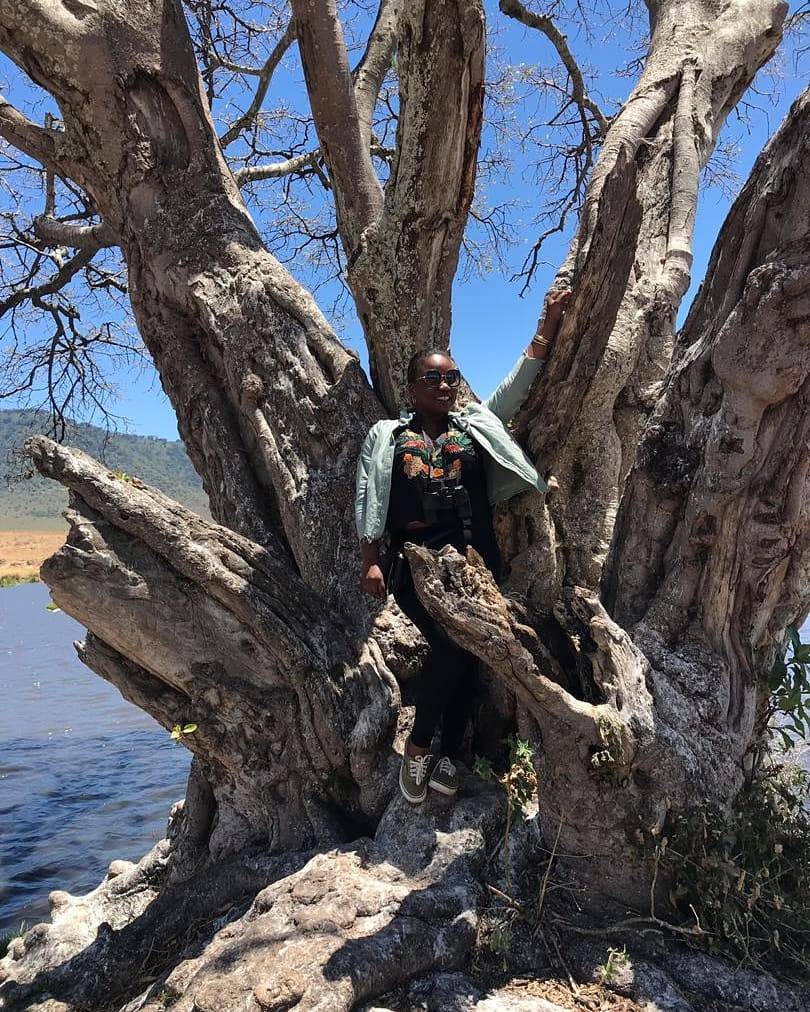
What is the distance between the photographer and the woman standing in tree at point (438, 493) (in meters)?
3.06

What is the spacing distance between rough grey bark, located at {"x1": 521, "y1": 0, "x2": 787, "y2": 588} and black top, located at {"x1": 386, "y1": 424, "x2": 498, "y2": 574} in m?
0.33

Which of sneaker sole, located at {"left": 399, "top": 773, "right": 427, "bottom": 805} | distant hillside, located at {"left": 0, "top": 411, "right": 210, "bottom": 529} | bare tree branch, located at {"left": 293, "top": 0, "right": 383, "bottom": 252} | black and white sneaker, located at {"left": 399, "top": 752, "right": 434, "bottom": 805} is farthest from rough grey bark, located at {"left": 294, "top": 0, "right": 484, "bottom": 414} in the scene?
distant hillside, located at {"left": 0, "top": 411, "right": 210, "bottom": 529}

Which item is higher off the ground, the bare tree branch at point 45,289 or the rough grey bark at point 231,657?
the bare tree branch at point 45,289

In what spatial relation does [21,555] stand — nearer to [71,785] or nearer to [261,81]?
[71,785]

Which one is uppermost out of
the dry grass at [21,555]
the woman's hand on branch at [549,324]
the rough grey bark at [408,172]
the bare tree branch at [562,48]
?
the bare tree branch at [562,48]

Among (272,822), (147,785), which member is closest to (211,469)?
(272,822)

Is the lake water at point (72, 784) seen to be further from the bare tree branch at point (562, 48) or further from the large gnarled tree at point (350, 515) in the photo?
the bare tree branch at point (562, 48)

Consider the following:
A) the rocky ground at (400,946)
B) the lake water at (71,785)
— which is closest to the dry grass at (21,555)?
the lake water at (71,785)

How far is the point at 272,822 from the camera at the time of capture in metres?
3.42

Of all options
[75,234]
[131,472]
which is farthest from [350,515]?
[131,472]

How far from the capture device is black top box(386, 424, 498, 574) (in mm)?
3076

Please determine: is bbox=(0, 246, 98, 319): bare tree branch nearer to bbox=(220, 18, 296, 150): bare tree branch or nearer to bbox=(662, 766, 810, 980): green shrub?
bbox=(220, 18, 296, 150): bare tree branch

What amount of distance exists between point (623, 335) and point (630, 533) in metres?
0.95

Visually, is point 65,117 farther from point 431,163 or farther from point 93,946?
point 93,946
